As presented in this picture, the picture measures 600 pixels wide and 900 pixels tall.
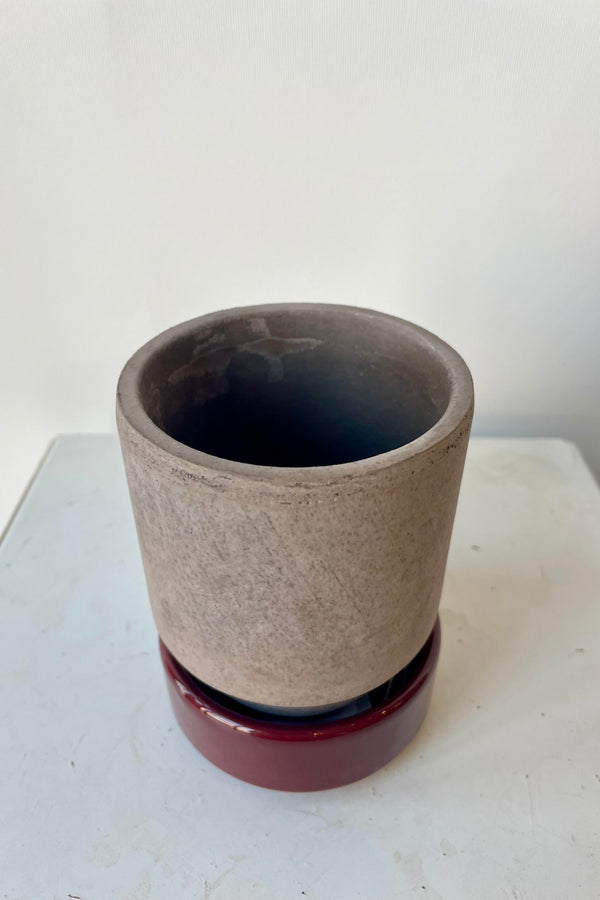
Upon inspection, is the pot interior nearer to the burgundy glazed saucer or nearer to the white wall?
the burgundy glazed saucer

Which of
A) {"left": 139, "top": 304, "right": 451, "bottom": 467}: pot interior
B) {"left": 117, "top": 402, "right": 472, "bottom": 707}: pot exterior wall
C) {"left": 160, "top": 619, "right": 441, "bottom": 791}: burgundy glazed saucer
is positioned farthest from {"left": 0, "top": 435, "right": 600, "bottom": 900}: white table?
{"left": 139, "top": 304, "right": 451, "bottom": 467}: pot interior

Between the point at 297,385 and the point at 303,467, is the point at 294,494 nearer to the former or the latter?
the point at 303,467

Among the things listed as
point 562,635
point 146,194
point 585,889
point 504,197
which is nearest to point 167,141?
point 146,194

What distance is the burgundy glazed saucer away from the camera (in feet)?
2.05

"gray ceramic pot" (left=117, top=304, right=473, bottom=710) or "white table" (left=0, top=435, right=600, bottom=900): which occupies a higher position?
"gray ceramic pot" (left=117, top=304, right=473, bottom=710)

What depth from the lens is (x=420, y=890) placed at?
0.58m

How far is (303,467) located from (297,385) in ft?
0.58

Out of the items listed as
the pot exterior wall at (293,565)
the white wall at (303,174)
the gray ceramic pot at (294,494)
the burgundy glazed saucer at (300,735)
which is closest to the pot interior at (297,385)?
the gray ceramic pot at (294,494)

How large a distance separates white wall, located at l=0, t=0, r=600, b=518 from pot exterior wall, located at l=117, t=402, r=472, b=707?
0.55 metres

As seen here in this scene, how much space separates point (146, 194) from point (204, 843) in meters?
0.77

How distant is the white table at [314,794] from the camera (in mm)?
590

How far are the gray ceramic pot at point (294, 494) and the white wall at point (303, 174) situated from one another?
1.16 ft

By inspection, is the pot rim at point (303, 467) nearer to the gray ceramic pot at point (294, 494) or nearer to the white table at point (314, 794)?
the gray ceramic pot at point (294, 494)

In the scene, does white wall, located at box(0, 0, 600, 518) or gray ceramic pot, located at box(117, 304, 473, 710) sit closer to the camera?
gray ceramic pot, located at box(117, 304, 473, 710)
